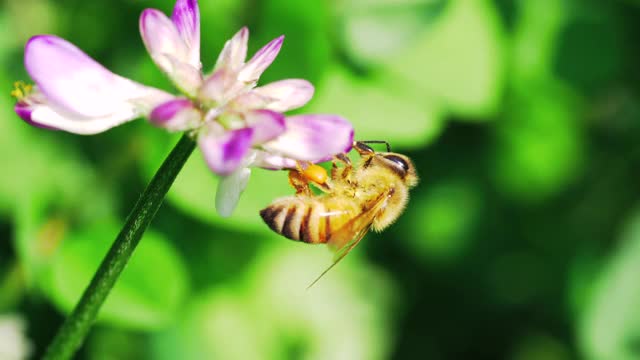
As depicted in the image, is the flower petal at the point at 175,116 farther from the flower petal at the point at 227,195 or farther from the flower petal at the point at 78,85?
the flower petal at the point at 227,195

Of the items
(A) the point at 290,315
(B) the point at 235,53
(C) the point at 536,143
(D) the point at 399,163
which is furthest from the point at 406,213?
(B) the point at 235,53

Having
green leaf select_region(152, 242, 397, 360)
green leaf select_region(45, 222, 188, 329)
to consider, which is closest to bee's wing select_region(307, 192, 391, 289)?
green leaf select_region(45, 222, 188, 329)

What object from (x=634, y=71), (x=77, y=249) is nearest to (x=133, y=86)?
(x=77, y=249)

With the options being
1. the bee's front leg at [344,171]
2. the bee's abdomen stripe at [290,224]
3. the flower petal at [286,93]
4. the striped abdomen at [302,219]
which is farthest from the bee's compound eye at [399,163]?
the flower petal at [286,93]

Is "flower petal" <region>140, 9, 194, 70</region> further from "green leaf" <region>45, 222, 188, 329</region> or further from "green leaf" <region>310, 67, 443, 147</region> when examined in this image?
"green leaf" <region>310, 67, 443, 147</region>

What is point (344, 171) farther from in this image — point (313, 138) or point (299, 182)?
point (313, 138)
